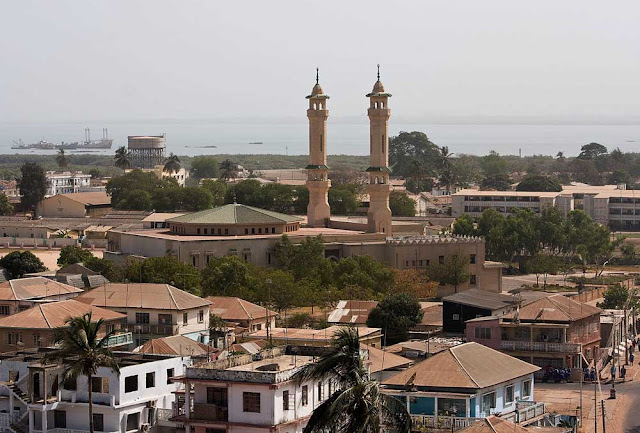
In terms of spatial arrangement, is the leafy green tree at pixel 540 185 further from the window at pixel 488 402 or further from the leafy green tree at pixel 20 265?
the window at pixel 488 402

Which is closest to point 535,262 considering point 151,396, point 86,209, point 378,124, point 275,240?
point 378,124

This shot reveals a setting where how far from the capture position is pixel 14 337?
50438 millimetres

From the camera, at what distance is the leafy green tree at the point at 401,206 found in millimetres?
123750

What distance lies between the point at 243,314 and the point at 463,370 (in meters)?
19.8

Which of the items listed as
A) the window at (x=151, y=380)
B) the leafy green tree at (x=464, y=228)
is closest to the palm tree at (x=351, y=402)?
the window at (x=151, y=380)

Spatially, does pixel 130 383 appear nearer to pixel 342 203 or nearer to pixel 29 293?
pixel 29 293

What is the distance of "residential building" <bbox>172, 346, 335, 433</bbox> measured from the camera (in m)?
33.9

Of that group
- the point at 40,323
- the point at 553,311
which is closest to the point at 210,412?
the point at 40,323

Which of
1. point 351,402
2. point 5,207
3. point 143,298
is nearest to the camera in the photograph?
point 351,402

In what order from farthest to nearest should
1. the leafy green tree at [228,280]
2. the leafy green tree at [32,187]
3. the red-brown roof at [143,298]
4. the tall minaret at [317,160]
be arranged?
the leafy green tree at [32,187], the tall minaret at [317,160], the leafy green tree at [228,280], the red-brown roof at [143,298]

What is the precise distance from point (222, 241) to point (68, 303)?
2881 centimetres

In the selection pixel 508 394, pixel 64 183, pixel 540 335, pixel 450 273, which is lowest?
pixel 450 273

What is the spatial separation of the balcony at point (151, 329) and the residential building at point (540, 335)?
10.8 metres

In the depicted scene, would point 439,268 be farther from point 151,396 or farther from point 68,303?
point 151,396
